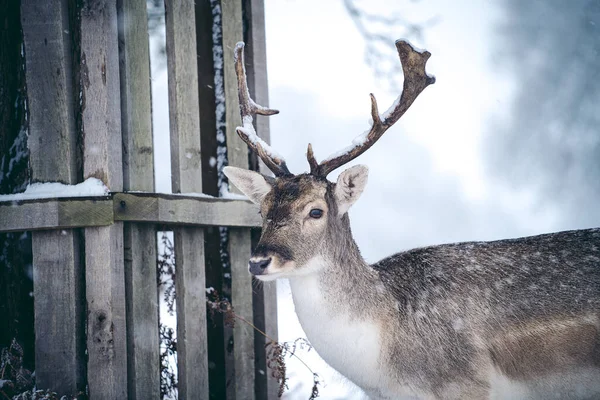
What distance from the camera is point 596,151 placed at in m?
9.10

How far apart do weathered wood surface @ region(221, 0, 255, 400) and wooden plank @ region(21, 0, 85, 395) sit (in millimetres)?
1298

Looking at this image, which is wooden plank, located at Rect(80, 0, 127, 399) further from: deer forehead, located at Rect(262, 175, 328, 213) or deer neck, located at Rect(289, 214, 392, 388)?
deer neck, located at Rect(289, 214, 392, 388)

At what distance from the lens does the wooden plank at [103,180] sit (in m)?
3.98

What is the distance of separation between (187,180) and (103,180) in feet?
2.38

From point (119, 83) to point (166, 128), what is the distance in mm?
684

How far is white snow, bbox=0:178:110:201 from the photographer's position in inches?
155

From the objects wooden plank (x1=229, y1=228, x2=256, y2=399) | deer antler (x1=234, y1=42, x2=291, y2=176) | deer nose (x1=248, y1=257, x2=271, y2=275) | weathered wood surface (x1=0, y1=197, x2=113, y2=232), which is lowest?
wooden plank (x1=229, y1=228, x2=256, y2=399)

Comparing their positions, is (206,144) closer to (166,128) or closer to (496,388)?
(166,128)

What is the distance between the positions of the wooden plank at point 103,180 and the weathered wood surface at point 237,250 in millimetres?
1052

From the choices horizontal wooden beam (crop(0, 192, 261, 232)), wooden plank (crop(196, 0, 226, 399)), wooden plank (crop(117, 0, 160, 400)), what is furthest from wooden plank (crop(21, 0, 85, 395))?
wooden plank (crop(196, 0, 226, 399))

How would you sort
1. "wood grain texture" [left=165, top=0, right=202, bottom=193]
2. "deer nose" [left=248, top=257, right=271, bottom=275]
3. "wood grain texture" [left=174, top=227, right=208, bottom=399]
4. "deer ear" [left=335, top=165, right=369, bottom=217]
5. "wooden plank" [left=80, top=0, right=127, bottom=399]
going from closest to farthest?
"deer nose" [left=248, top=257, right=271, bottom=275]
"deer ear" [left=335, top=165, right=369, bottom=217]
"wooden plank" [left=80, top=0, right=127, bottom=399]
"wood grain texture" [left=174, top=227, right=208, bottom=399]
"wood grain texture" [left=165, top=0, right=202, bottom=193]

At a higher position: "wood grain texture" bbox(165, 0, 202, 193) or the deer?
"wood grain texture" bbox(165, 0, 202, 193)

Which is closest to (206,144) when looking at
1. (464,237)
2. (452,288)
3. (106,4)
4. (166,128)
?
(166,128)

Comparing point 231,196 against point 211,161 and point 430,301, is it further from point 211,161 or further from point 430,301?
point 430,301
